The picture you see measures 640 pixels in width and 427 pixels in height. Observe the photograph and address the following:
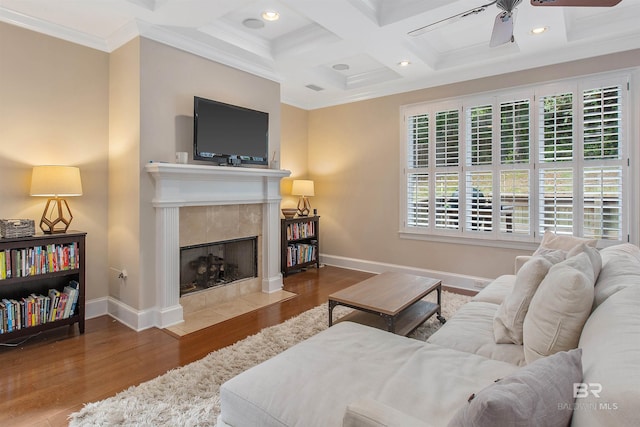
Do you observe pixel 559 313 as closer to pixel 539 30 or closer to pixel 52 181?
pixel 539 30

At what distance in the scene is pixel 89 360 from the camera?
2.62m

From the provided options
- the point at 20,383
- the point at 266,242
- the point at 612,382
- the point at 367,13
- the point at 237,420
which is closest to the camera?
the point at 612,382

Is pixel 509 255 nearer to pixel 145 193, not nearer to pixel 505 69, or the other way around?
pixel 505 69

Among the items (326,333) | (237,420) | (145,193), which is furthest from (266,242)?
(237,420)

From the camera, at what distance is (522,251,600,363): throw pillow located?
1.39 metres

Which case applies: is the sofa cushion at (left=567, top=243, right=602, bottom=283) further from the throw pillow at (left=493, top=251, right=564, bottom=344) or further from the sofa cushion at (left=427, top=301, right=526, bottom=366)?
the sofa cushion at (left=427, top=301, right=526, bottom=366)

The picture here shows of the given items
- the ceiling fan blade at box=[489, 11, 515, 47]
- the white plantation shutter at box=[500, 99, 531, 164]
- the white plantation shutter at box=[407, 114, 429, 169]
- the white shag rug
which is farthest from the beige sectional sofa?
the white plantation shutter at box=[407, 114, 429, 169]

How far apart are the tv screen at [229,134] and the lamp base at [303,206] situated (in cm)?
164

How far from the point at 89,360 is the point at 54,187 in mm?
1438

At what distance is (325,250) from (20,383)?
14.0 ft

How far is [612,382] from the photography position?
812 millimetres

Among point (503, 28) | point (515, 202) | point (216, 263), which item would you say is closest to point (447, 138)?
point (515, 202)

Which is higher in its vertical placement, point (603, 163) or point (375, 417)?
point (603, 163)

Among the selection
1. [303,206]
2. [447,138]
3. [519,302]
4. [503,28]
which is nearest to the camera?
[519,302]
